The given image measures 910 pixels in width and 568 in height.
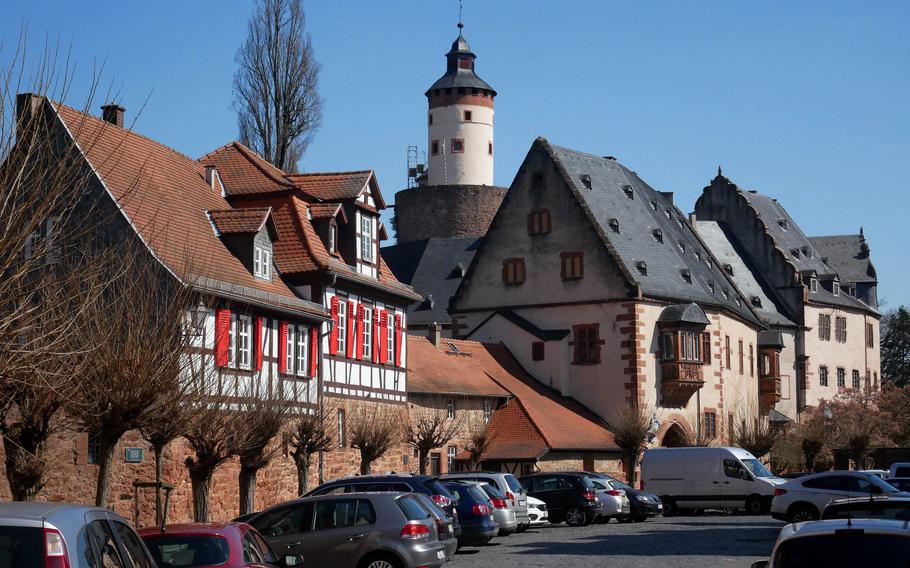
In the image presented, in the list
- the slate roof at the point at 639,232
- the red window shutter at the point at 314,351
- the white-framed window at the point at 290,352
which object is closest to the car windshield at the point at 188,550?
the white-framed window at the point at 290,352

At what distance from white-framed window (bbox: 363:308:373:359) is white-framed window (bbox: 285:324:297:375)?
15.8ft

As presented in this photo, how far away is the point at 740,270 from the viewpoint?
272 ft

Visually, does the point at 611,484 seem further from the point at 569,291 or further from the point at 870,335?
the point at 870,335

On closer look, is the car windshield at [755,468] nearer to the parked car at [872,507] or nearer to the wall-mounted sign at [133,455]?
the wall-mounted sign at [133,455]

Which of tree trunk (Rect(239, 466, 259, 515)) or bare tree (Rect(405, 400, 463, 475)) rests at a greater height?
bare tree (Rect(405, 400, 463, 475))

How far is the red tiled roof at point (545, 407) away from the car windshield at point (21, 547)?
4486 cm

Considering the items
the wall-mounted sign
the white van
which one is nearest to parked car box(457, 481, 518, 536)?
the wall-mounted sign

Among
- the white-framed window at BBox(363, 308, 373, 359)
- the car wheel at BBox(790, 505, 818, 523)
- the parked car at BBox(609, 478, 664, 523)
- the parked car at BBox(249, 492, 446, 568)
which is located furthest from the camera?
the white-framed window at BBox(363, 308, 373, 359)

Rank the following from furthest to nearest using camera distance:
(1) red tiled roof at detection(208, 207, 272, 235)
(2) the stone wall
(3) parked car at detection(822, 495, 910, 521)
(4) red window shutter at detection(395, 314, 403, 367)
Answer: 1. (2) the stone wall
2. (4) red window shutter at detection(395, 314, 403, 367)
3. (1) red tiled roof at detection(208, 207, 272, 235)
4. (3) parked car at detection(822, 495, 910, 521)

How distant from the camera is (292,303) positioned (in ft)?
122

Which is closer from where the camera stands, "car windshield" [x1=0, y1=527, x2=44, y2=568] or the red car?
"car windshield" [x1=0, y1=527, x2=44, y2=568]

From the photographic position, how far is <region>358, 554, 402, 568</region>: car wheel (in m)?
20.6

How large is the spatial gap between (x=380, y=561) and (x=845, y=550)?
1110 cm

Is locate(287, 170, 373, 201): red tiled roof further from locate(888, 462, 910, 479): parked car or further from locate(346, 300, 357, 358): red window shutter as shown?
locate(888, 462, 910, 479): parked car
